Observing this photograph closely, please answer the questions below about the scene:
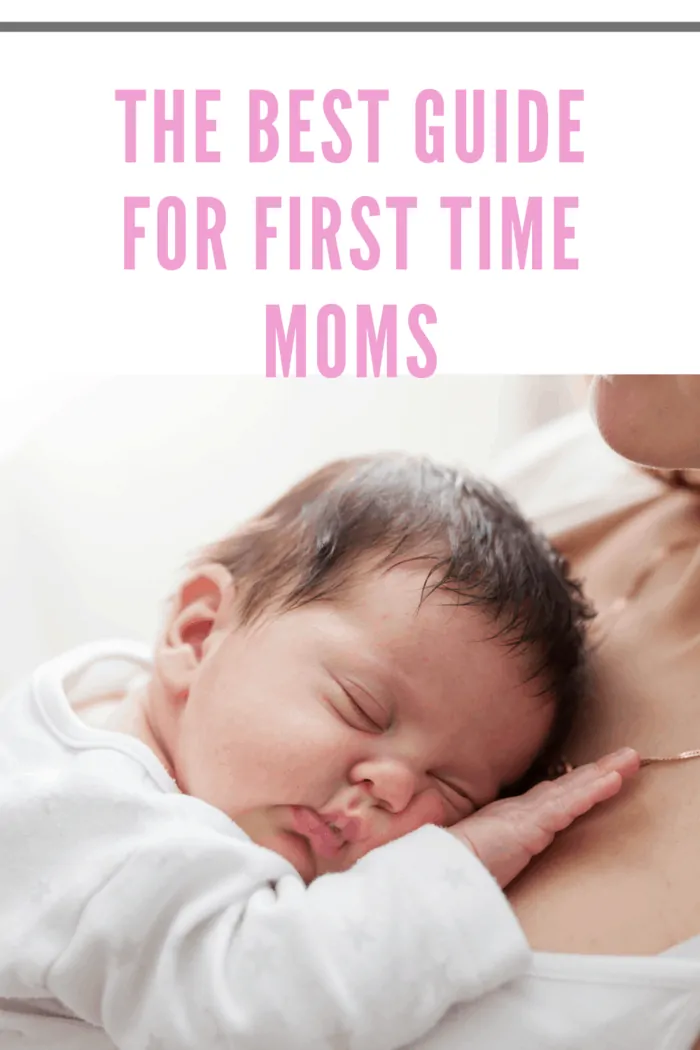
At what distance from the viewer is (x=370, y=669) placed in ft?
2.80

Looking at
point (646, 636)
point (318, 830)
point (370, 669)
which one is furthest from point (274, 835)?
point (646, 636)

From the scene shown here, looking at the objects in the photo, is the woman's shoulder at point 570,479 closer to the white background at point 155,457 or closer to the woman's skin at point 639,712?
the woman's skin at point 639,712

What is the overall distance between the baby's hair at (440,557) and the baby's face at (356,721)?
0.02 metres

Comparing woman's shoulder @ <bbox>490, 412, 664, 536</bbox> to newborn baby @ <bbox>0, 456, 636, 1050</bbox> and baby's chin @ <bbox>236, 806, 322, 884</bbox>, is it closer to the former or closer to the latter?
newborn baby @ <bbox>0, 456, 636, 1050</bbox>

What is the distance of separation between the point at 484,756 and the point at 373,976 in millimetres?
232

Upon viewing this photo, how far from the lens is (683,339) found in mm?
1006

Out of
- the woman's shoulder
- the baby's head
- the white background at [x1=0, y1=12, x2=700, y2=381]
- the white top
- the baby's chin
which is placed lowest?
the white top

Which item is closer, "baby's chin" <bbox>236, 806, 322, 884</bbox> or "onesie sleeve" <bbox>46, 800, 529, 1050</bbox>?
"onesie sleeve" <bbox>46, 800, 529, 1050</bbox>

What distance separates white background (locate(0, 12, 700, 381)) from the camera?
1.11 meters

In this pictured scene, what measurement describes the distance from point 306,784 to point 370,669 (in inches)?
3.7

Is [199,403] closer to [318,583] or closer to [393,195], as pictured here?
[393,195]

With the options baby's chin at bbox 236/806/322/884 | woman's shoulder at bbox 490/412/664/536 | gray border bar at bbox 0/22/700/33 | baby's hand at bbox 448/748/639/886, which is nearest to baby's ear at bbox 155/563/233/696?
baby's chin at bbox 236/806/322/884

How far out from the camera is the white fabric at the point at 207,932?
2.25 feet

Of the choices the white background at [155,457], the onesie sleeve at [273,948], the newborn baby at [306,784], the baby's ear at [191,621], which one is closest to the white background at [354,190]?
the white background at [155,457]
